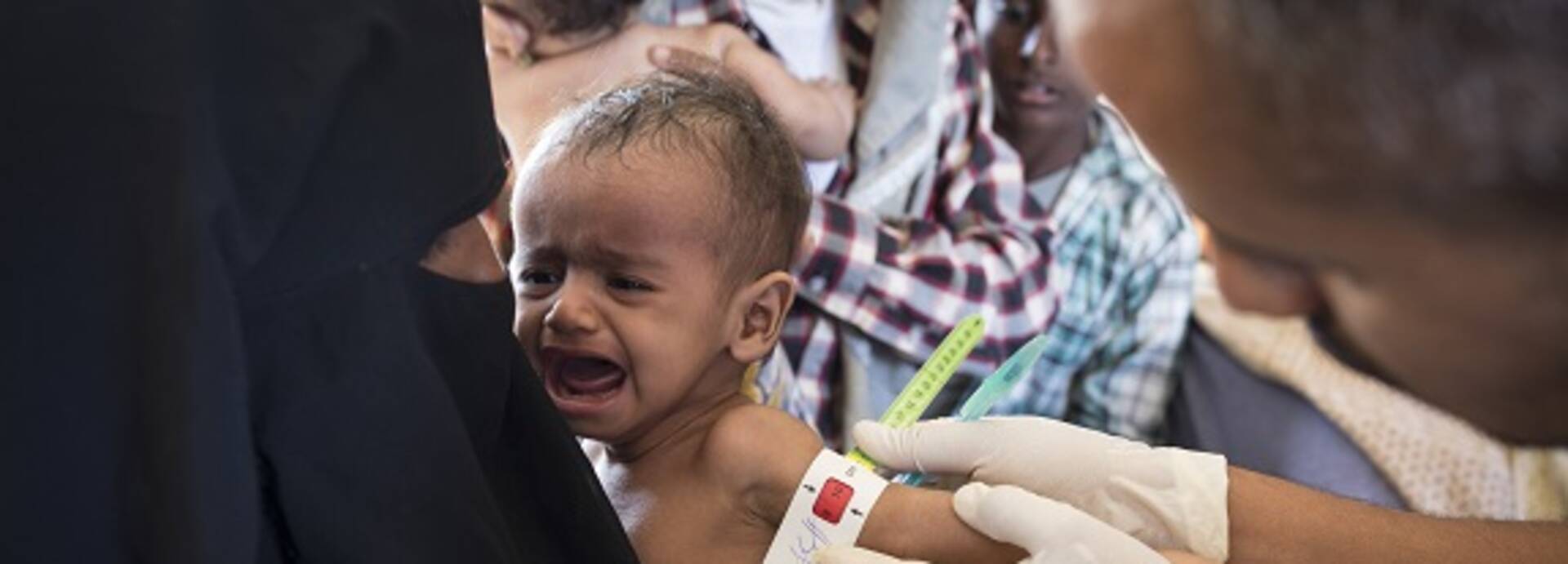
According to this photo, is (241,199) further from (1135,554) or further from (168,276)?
(1135,554)

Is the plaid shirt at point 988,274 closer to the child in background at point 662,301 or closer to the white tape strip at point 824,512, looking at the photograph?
the child in background at point 662,301

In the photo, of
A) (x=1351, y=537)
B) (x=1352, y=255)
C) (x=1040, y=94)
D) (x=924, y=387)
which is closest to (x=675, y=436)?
(x=924, y=387)

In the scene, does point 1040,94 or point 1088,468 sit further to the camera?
point 1040,94

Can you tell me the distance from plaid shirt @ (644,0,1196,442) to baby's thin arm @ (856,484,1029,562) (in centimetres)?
69

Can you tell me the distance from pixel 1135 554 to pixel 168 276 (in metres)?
0.64

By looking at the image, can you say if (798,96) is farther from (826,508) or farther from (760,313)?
(826,508)

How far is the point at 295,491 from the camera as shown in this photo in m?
0.93

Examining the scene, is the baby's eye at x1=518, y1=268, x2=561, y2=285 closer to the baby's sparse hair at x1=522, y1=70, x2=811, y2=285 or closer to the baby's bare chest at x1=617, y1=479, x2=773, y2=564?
the baby's sparse hair at x1=522, y1=70, x2=811, y2=285

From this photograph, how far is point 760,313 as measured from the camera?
154cm

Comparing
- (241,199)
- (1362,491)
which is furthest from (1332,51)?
(1362,491)

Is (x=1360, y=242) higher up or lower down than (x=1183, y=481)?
higher up

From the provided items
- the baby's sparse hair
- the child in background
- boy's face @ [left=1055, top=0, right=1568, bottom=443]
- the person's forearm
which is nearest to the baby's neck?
the child in background

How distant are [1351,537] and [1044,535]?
10.8 inches

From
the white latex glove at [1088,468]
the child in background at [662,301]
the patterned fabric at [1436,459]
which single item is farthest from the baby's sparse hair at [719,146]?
the patterned fabric at [1436,459]
